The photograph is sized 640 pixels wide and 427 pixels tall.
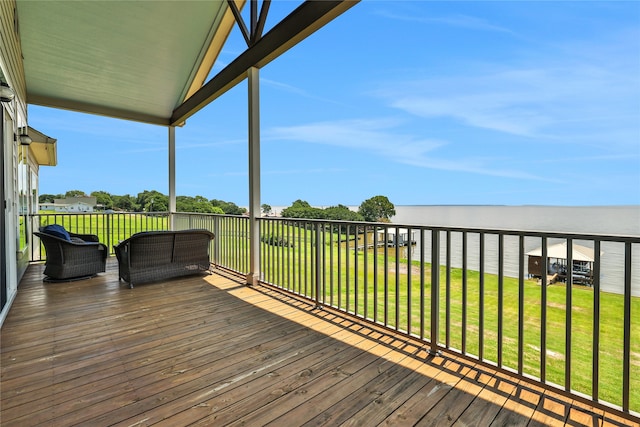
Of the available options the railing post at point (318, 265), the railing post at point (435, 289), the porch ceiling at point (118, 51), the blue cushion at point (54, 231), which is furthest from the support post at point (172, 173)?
the railing post at point (435, 289)

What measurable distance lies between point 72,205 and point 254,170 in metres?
5.91

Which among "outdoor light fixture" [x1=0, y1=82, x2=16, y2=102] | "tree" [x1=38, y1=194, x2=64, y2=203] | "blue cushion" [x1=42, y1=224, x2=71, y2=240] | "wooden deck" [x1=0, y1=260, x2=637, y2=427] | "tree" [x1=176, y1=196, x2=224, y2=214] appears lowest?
"wooden deck" [x1=0, y1=260, x2=637, y2=427]

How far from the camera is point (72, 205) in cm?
747

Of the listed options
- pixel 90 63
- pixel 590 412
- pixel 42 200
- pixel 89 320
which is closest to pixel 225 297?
pixel 89 320

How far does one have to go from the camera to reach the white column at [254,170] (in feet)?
14.3

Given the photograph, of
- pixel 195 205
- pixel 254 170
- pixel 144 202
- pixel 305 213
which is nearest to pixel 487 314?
pixel 305 213

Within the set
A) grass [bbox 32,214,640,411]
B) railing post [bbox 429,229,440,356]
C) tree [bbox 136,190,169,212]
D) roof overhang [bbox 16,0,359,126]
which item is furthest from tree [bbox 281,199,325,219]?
tree [bbox 136,190,169,212]

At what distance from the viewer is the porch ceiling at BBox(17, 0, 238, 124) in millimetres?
4684

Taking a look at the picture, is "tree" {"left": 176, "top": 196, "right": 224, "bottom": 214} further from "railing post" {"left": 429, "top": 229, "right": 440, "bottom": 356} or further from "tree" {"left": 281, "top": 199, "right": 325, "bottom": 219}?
"railing post" {"left": 429, "top": 229, "right": 440, "bottom": 356}

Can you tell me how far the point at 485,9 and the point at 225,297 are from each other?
13338mm

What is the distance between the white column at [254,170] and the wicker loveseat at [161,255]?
816 mm

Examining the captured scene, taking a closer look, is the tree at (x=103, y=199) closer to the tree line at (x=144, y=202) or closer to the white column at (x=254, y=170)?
the tree line at (x=144, y=202)

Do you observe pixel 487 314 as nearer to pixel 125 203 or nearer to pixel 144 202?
pixel 144 202

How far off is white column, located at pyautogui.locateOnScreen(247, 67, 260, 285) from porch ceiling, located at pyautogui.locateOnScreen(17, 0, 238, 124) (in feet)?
6.46
